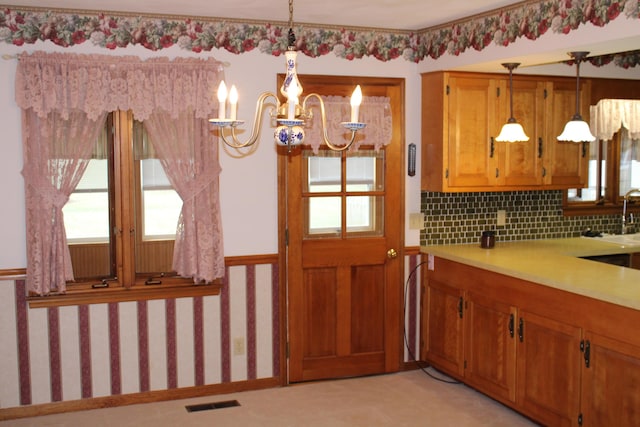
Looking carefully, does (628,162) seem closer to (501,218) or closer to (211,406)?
(501,218)

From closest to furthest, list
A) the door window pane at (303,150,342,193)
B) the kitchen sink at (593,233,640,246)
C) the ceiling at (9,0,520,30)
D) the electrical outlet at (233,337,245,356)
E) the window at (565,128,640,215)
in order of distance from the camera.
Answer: the ceiling at (9,0,520,30), the electrical outlet at (233,337,245,356), the door window pane at (303,150,342,193), the kitchen sink at (593,233,640,246), the window at (565,128,640,215)

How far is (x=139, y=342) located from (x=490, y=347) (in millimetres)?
2209

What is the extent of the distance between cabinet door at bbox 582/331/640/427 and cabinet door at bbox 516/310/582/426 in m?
0.08

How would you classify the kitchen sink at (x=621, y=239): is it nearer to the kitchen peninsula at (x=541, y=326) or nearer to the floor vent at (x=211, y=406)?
the kitchen peninsula at (x=541, y=326)

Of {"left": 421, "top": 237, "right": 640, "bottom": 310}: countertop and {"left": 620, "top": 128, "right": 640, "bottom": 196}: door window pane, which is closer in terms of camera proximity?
{"left": 421, "top": 237, "right": 640, "bottom": 310}: countertop

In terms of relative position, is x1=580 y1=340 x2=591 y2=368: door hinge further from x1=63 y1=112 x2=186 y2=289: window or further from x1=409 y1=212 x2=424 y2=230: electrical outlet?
x1=63 y1=112 x2=186 y2=289: window

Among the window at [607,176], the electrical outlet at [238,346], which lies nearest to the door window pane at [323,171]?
the electrical outlet at [238,346]

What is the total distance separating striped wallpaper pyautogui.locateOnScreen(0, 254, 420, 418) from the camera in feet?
13.7

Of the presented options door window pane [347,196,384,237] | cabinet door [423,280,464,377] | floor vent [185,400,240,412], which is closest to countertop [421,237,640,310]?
cabinet door [423,280,464,377]

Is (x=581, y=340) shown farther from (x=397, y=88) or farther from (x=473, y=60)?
(x=397, y=88)

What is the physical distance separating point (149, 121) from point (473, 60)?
6.69ft

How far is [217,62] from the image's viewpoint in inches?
171

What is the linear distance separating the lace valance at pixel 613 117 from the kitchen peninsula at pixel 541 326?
87 centimetres

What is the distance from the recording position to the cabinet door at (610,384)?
3.26 m
